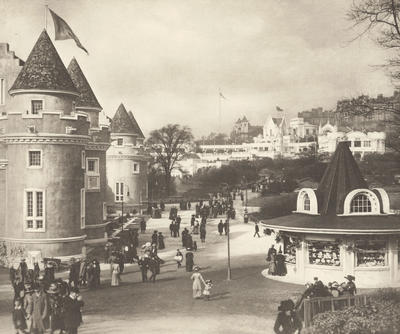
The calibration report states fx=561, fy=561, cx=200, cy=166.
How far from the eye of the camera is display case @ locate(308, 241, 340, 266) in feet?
74.8

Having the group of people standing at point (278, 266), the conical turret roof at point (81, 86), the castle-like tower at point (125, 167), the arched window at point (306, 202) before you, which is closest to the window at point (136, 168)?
the castle-like tower at point (125, 167)

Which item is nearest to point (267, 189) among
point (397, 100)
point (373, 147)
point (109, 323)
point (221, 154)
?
point (373, 147)

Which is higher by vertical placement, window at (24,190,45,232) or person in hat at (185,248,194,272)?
window at (24,190,45,232)

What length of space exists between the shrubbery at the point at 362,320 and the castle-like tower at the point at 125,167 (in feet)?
137

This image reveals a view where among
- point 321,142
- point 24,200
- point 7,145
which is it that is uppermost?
point 321,142

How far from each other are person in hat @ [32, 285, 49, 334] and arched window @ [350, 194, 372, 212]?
1338cm

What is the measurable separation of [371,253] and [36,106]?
17756 mm

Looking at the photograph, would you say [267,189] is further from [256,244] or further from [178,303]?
[178,303]

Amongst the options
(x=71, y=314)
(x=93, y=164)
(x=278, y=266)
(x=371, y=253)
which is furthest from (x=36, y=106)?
(x=371, y=253)

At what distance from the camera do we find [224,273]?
2569 cm

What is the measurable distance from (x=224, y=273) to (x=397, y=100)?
35.5ft

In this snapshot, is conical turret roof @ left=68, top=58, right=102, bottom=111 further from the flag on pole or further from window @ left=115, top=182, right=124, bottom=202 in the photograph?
window @ left=115, top=182, right=124, bottom=202

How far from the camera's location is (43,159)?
28.4 m

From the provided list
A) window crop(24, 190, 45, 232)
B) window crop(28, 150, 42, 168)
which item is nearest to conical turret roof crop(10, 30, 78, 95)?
window crop(28, 150, 42, 168)
